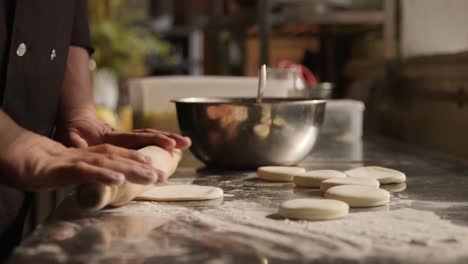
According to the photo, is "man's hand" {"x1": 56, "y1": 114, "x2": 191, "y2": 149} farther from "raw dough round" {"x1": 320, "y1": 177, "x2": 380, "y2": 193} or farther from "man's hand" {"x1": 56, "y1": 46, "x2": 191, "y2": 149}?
"raw dough round" {"x1": 320, "y1": 177, "x2": 380, "y2": 193}

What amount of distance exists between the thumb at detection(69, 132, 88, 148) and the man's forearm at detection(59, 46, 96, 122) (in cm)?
12

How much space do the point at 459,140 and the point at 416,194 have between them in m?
1.30

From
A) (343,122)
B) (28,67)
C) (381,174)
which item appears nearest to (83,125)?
(28,67)

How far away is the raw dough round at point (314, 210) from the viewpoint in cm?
A: 101

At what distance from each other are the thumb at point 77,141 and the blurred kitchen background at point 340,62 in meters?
0.63

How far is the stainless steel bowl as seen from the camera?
154 cm

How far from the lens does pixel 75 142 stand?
58.0 inches

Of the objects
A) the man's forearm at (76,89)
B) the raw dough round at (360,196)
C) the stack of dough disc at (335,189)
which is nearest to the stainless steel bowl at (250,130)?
the stack of dough disc at (335,189)

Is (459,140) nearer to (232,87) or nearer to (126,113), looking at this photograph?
(232,87)

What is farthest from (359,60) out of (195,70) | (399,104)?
(195,70)

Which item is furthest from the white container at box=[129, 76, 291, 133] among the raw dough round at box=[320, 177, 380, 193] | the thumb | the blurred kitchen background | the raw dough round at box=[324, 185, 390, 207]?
the raw dough round at box=[324, 185, 390, 207]

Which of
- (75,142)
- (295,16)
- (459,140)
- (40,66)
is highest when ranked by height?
(295,16)

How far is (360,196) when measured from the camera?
1.11m

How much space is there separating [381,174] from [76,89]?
0.81 meters
